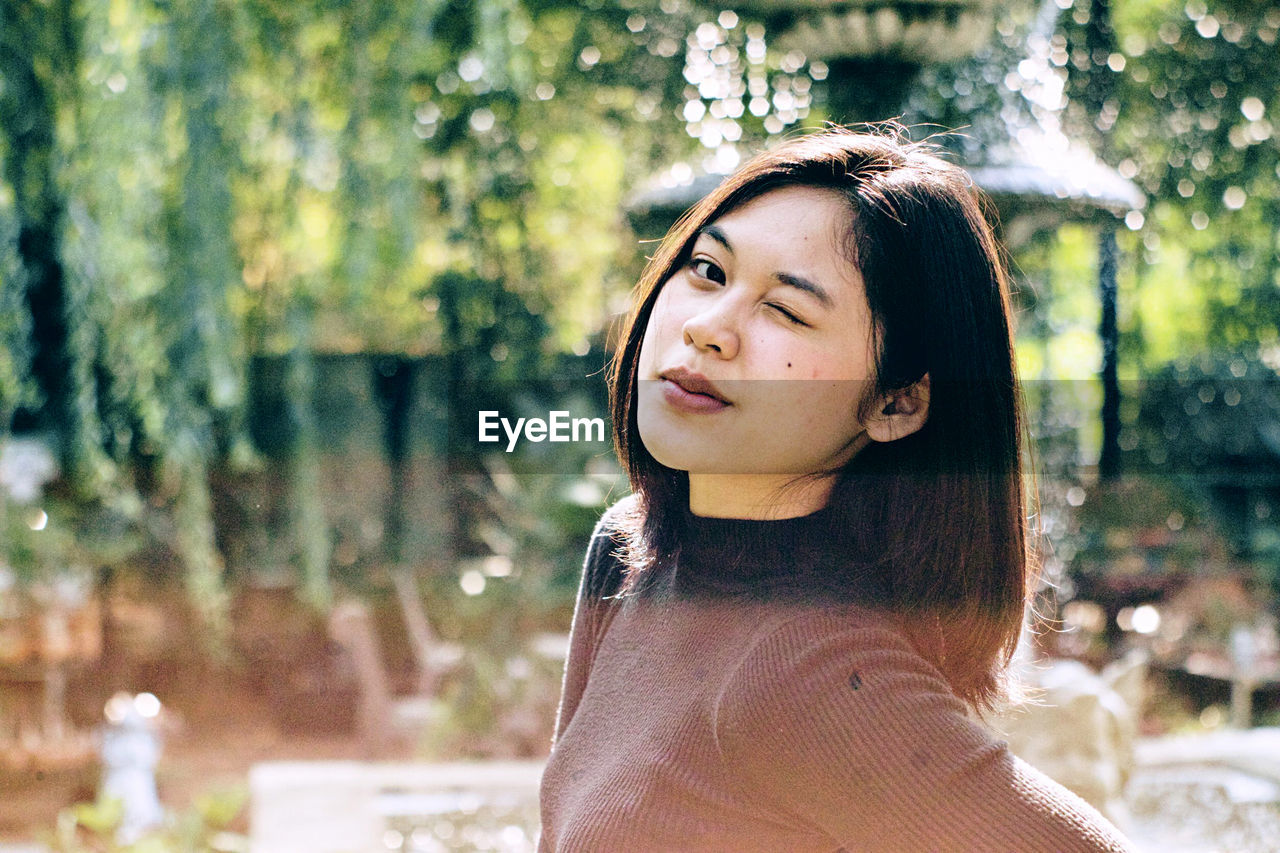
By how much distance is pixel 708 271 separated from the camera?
50 centimetres

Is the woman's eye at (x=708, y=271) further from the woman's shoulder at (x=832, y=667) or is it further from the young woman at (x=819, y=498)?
the woman's shoulder at (x=832, y=667)

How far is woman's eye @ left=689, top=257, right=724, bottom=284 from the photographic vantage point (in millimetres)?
500

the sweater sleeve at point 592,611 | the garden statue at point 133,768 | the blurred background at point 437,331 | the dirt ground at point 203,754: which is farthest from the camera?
the dirt ground at point 203,754

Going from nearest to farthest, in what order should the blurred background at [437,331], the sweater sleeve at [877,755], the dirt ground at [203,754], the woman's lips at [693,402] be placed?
the sweater sleeve at [877,755], the woman's lips at [693,402], the blurred background at [437,331], the dirt ground at [203,754]

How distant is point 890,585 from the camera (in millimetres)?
469

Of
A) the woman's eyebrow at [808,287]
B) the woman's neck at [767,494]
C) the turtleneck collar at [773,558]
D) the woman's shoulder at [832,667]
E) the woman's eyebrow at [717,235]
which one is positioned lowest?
the woman's shoulder at [832,667]

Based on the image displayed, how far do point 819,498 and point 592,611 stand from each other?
196 mm

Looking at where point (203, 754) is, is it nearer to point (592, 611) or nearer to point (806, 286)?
point (592, 611)

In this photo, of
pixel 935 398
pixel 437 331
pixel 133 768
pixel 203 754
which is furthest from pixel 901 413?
pixel 203 754

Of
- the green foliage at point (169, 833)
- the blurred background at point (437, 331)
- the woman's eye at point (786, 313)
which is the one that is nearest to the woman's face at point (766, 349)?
the woman's eye at point (786, 313)

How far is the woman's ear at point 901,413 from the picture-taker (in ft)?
1.55

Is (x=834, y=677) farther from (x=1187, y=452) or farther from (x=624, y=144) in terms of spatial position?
(x=1187, y=452)

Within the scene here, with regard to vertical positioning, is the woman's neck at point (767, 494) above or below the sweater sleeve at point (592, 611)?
above

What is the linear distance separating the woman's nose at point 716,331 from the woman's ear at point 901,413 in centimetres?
7
